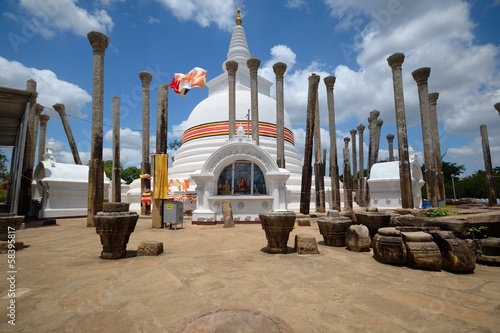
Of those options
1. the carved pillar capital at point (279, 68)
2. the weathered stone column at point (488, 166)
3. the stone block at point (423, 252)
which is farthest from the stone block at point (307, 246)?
the weathered stone column at point (488, 166)

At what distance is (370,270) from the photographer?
4199 millimetres

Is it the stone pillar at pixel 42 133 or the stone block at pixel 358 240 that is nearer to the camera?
the stone block at pixel 358 240

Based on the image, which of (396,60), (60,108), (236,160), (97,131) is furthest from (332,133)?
(60,108)

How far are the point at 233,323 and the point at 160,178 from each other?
8520 mm

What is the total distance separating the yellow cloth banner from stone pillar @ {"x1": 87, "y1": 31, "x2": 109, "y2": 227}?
223cm

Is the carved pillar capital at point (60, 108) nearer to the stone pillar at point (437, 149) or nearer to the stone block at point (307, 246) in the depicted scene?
the stone block at point (307, 246)

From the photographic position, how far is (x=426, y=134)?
14.5m

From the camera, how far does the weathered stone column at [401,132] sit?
11.7 meters

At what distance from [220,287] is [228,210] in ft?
24.4

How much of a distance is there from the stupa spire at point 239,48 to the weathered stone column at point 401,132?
47.7ft

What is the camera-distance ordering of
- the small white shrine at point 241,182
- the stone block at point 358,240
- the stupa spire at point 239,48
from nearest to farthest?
the stone block at point 358,240 → the small white shrine at point 241,182 → the stupa spire at point 239,48

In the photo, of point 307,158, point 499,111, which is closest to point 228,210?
point 307,158

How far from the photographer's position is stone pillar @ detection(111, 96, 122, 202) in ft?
47.0

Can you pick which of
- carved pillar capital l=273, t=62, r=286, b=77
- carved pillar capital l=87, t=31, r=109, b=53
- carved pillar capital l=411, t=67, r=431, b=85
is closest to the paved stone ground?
carved pillar capital l=87, t=31, r=109, b=53
